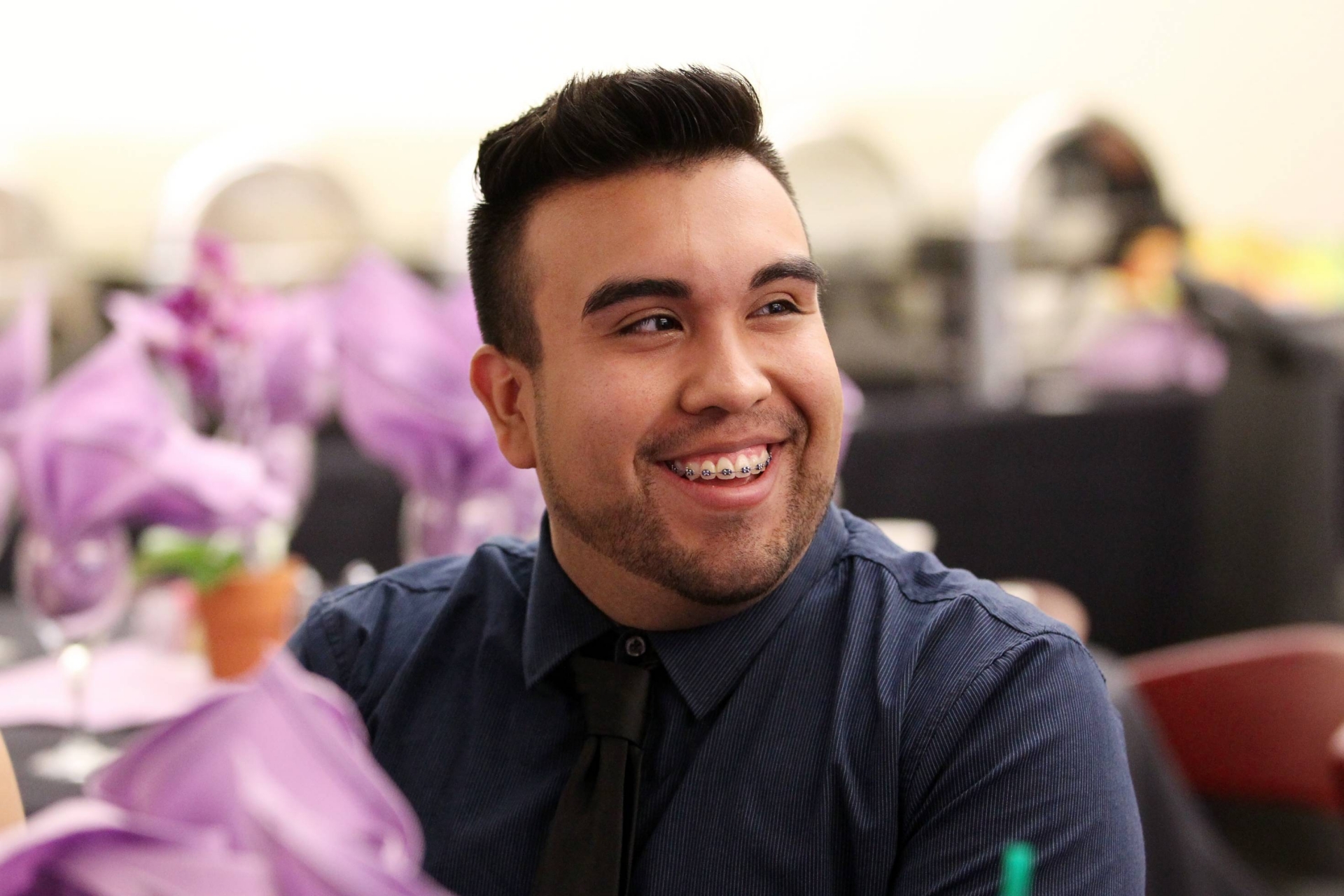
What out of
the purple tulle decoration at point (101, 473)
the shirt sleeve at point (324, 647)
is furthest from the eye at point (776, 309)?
the purple tulle decoration at point (101, 473)

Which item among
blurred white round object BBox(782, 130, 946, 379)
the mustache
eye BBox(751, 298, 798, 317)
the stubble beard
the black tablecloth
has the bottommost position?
the black tablecloth

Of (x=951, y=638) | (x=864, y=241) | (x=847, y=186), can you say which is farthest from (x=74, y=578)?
(x=847, y=186)

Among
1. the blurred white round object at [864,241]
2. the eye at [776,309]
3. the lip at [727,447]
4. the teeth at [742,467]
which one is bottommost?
the blurred white round object at [864,241]

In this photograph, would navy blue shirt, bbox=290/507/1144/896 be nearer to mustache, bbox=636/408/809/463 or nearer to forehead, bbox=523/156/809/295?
Answer: mustache, bbox=636/408/809/463

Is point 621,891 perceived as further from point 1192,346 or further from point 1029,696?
point 1192,346

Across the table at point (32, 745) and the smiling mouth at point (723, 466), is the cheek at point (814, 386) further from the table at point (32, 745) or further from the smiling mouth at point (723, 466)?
the table at point (32, 745)

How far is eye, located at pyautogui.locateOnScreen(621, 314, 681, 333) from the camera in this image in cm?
97

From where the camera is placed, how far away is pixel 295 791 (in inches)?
21.4

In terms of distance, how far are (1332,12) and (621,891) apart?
834cm

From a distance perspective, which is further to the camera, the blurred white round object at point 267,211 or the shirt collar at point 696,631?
the blurred white round object at point 267,211

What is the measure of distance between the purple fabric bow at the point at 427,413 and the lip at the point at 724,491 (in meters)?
0.69

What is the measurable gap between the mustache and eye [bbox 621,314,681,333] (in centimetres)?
7

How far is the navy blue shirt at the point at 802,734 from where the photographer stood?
893mm

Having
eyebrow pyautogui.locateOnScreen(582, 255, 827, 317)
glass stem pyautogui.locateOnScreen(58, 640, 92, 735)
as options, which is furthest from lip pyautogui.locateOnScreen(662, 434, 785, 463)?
glass stem pyautogui.locateOnScreen(58, 640, 92, 735)
